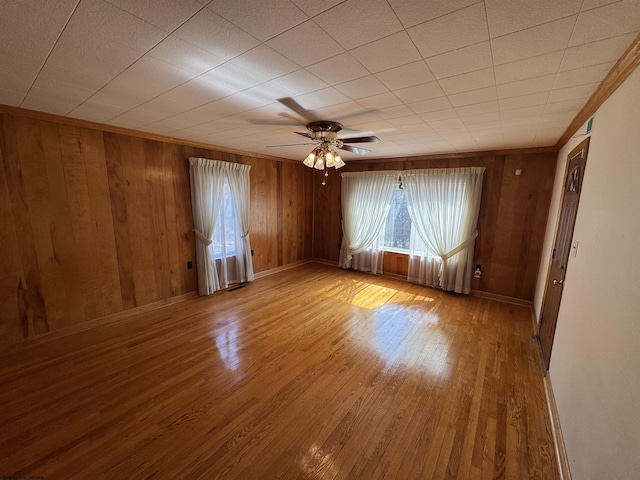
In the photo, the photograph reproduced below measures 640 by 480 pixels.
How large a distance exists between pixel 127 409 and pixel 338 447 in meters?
1.57

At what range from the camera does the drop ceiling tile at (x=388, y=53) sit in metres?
1.24

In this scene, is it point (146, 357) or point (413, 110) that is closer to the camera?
point (413, 110)

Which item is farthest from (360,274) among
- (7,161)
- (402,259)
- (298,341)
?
(7,161)

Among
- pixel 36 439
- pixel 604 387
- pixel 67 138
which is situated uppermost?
pixel 67 138

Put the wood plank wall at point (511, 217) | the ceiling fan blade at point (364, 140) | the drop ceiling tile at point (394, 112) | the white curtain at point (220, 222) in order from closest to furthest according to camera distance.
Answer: the drop ceiling tile at point (394, 112), the ceiling fan blade at point (364, 140), the wood plank wall at point (511, 217), the white curtain at point (220, 222)

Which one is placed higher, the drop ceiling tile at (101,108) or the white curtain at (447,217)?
the drop ceiling tile at (101,108)

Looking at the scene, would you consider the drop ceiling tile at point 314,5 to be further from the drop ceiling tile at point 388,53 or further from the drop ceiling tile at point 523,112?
the drop ceiling tile at point 523,112

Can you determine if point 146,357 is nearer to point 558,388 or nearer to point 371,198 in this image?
point 558,388

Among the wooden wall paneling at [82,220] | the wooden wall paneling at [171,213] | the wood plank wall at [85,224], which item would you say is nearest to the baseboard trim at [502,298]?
the wood plank wall at [85,224]

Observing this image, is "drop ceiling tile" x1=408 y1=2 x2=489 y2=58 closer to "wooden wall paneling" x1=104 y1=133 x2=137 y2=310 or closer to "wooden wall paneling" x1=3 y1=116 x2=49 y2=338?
"wooden wall paneling" x1=104 y1=133 x2=137 y2=310

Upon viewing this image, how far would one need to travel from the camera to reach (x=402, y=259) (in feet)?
16.6

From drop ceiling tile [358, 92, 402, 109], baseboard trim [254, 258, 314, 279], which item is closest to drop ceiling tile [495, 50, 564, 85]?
drop ceiling tile [358, 92, 402, 109]

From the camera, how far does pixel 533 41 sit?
121 cm

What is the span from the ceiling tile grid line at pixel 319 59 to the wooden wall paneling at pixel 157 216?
36.7 inches
